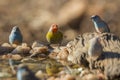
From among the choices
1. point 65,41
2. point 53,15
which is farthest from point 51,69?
point 53,15

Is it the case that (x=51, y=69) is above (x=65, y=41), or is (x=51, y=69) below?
below

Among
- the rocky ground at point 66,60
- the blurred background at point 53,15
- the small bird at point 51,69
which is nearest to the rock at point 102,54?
the rocky ground at point 66,60

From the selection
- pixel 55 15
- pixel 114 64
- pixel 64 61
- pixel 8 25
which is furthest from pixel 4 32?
pixel 114 64

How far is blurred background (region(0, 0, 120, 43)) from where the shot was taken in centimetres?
1247

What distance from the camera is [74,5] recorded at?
13320 mm

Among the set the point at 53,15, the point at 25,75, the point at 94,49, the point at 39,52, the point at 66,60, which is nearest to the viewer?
the point at 25,75

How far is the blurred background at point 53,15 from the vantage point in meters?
12.5

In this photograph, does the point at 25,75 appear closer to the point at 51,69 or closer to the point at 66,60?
the point at 51,69

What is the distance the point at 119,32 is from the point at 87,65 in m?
4.31

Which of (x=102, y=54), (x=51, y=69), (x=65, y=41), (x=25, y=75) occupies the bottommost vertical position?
(x=25, y=75)

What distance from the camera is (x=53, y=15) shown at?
13094 millimetres

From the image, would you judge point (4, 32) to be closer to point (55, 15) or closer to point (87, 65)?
point (55, 15)

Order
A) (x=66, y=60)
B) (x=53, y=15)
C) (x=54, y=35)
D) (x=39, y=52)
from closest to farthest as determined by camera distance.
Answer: (x=66, y=60)
(x=39, y=52)
(x=54, y=35)
(x=53, y=15)

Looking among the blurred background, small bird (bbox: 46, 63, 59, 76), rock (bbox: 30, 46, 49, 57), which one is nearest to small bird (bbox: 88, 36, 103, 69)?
small bird (bbox: 46, 63, 59, 76)
